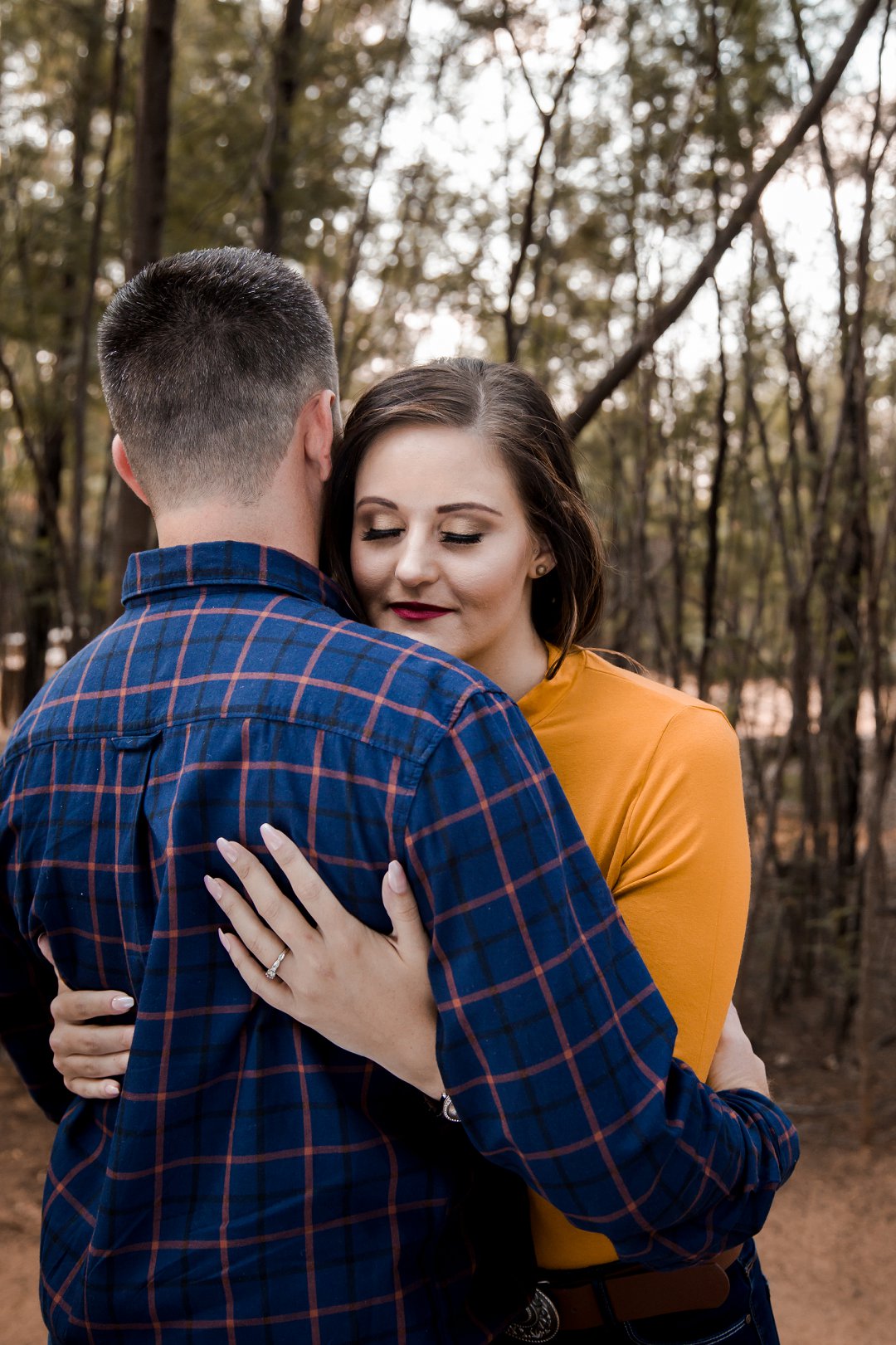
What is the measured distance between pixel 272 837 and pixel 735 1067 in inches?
27.4

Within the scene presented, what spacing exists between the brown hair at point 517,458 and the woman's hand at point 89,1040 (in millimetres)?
637

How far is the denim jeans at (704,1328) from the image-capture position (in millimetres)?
1387

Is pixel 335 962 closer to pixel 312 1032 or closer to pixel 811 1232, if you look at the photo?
pixel 312 1032

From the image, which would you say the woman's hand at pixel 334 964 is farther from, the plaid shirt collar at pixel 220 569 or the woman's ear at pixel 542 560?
the woman's ear at pixel 542 560

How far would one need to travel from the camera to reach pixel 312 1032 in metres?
1.14

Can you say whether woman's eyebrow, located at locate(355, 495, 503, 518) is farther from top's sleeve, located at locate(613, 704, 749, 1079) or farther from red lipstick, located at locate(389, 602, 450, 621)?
top's sleeve, located at locate(613, 704, 749, 1079)

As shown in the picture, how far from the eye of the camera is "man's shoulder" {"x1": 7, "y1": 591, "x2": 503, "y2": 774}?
1.06m

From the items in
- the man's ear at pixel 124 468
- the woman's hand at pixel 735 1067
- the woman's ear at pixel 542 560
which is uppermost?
the man's ear at pixel 124 468

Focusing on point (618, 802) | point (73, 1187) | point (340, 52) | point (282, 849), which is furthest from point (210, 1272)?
point (340, 52)

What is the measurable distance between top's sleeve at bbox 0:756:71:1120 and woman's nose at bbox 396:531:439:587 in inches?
21.2

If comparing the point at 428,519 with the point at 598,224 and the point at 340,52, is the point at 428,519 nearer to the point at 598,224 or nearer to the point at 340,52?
the point at 340,52

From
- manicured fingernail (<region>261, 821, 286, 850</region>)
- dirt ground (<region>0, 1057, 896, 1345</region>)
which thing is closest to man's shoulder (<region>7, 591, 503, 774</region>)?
manicured fingernail (<region>261, 821, 286, 850</region>)

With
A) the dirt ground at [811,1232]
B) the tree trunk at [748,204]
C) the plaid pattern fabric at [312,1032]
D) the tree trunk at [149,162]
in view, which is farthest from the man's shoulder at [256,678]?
the dirt ground at [811,1232]

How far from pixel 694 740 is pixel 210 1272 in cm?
82
